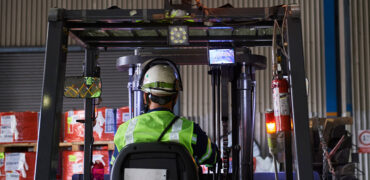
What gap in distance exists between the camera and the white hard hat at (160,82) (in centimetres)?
349

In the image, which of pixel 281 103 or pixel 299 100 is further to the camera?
pixel 281 103

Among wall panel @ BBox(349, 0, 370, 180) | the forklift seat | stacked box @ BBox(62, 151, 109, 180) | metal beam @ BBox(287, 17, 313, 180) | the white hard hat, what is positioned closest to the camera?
the forklift seat

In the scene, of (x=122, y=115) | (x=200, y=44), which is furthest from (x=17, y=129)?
(x=200, y=44)

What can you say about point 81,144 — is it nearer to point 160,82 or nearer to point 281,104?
point 160,82

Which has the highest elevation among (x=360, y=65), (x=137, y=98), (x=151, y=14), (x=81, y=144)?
(x=360, y=65)

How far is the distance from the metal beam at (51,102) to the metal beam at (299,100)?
1.62 m

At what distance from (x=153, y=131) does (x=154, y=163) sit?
26cm

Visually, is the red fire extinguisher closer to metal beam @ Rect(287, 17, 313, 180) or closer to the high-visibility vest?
metal beam @ Rect(287, 17, 313, 180)

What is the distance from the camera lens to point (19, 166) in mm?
8531

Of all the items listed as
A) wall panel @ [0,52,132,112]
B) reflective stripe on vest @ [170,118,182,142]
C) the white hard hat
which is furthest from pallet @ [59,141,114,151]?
reflective stripe on vest @ [170,118,182,142]

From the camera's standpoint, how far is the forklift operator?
326 cm

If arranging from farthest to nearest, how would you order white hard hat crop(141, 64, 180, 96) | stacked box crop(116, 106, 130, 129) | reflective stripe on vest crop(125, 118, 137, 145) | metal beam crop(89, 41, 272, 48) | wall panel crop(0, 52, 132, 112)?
wall panel crop(0, 52, 132, 112) < stacked box crop(116, 106, 130, 129) < metal beam crop(89, 41, 272, 48) < white hard hat crop(141, 64, 180, 96) < reflective stripe on vest crop(125, 118, 137, 145)

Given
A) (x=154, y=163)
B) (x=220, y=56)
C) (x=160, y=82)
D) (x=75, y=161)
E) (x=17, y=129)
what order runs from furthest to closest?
1. (x=17, y=129)
2. (x=75, y=161)
3. (x=220, y=56)
4. (x=160, y=82)
5. (x=154, y=163)

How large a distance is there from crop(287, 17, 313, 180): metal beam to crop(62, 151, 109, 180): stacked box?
5.59m
